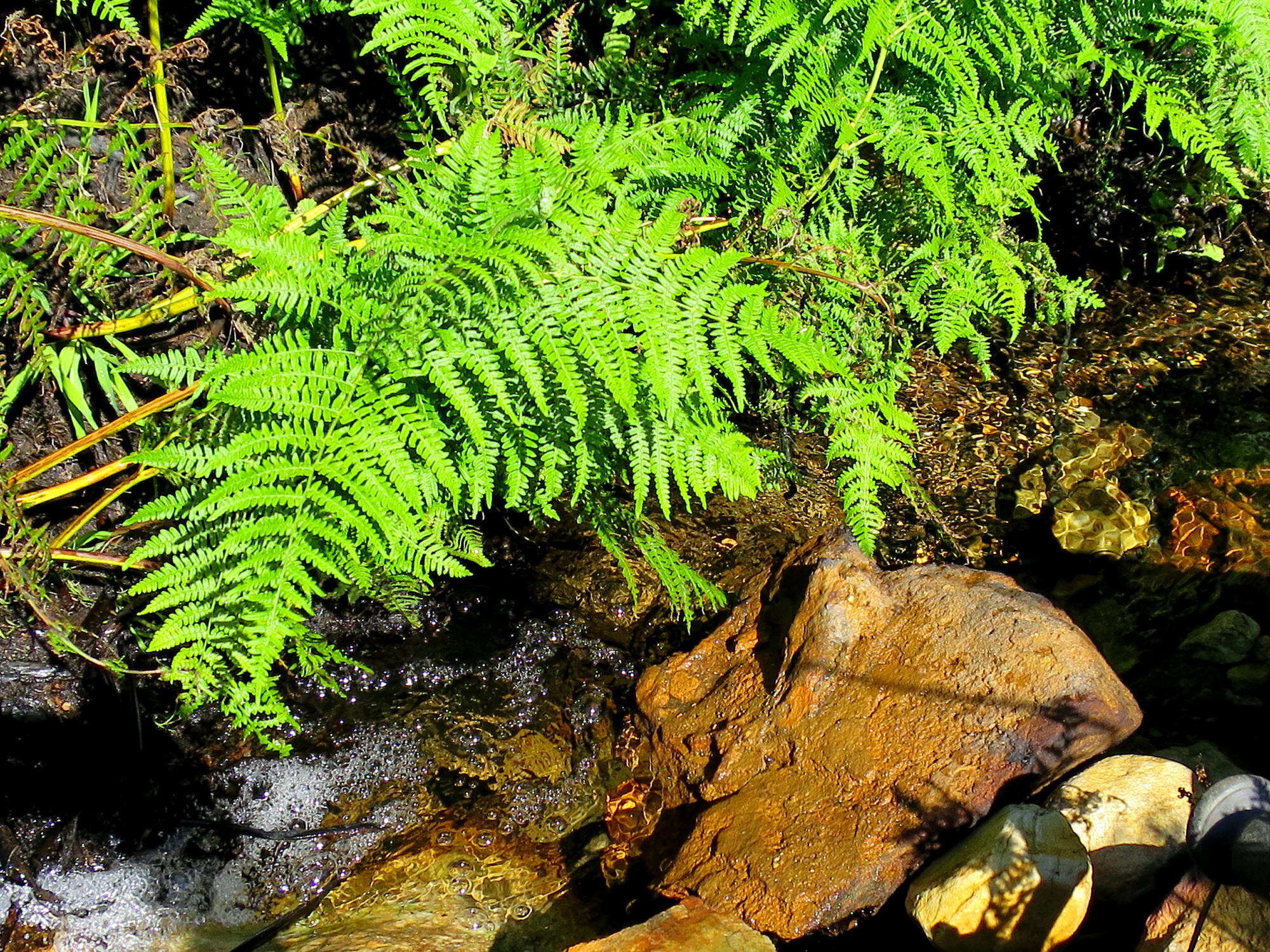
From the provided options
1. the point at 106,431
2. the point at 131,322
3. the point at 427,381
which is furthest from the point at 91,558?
the point at 427,381

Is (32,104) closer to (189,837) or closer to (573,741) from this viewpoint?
(189,837)

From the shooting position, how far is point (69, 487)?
2863mm

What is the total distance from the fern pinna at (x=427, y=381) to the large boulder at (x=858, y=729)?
663 mm

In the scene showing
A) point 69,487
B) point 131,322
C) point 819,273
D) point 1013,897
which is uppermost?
point 819,273

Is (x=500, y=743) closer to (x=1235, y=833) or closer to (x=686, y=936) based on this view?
(x=686, y=936)

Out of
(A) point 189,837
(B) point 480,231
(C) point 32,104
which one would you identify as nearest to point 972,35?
(B) point 480,231

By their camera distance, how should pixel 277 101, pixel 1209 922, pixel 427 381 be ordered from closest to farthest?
pixel 1209 922
pixel 427 381
pixel 277 101

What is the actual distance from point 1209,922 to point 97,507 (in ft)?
9.85

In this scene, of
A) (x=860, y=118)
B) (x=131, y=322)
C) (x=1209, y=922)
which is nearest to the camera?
(x=1209, y=922)

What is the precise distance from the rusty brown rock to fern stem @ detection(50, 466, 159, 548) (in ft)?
5.62

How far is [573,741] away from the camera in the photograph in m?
3.12

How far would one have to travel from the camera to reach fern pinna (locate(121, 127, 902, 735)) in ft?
7.42

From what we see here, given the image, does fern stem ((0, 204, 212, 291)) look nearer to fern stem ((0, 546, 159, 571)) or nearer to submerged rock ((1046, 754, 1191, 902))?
fern stem ((0, 546, 159, 571))

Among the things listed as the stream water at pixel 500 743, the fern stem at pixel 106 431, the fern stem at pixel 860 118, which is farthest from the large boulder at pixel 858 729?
the fern stem at pixel 106 431
